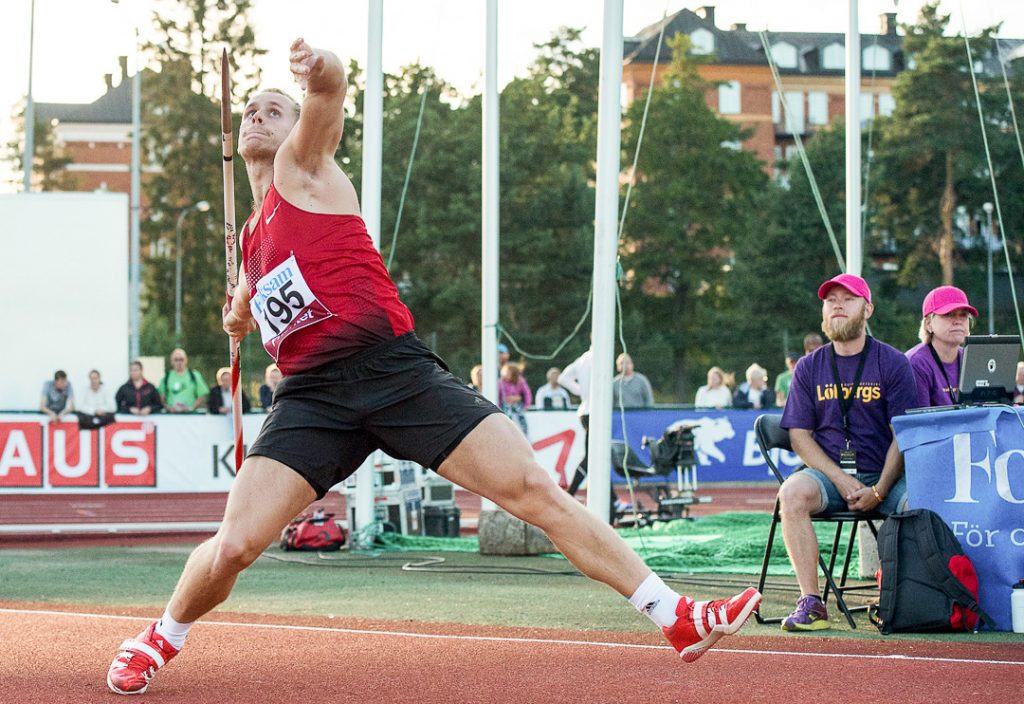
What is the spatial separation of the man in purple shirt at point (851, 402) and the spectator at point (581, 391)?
6.09m

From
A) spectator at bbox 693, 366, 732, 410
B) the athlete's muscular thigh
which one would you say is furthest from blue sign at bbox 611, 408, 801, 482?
the athlete's muscular thigh

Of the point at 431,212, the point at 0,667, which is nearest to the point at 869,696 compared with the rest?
the point at 0,667

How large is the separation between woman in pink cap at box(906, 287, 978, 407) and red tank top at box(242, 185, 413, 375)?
4.18 meters

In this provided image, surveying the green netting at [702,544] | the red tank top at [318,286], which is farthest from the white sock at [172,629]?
the green netting at [702,544]

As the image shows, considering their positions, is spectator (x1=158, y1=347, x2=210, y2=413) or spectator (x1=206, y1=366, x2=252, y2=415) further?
spectator (x1=158, y1=347, x2=210, y2=413)

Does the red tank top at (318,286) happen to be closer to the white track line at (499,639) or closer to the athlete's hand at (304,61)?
the athlete's hand at (304,61)

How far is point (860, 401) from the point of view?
26.2 ft

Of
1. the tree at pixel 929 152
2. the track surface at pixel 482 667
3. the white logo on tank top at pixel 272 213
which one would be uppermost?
the tree at pixel 929 152

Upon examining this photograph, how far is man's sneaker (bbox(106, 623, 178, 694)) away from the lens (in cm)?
548

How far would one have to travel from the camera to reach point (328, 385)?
520cm

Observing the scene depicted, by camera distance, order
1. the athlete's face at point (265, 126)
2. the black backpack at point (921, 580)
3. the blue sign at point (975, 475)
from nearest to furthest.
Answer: the athlete's face at point (265, 126) → the black backpack at point (921, 580) → the blue sign at point (975, 475)

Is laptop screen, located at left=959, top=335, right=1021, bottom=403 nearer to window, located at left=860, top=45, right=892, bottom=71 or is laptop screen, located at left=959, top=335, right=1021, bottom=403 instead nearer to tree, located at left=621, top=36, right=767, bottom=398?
tree, located at left=621, top=36, right=767, bottom=398

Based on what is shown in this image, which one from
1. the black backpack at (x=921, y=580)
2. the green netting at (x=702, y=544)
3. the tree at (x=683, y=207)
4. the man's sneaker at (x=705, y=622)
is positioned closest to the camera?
the man's sneaker at (x=705, y=622)

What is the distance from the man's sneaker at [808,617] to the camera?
7449 millimetres
